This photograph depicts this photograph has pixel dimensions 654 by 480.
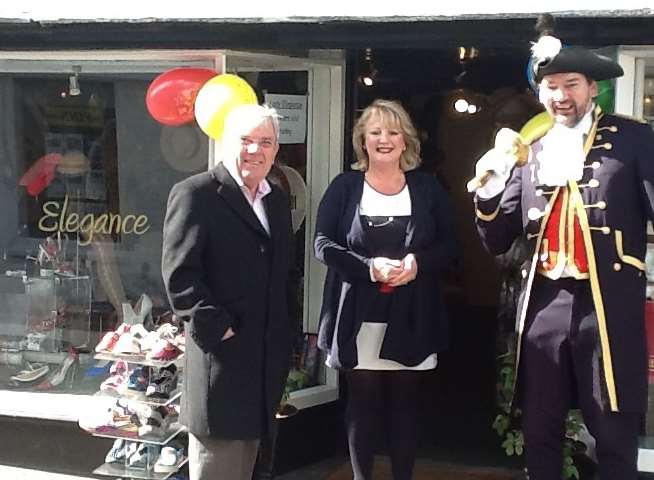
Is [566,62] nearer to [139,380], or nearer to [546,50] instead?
[546,50]

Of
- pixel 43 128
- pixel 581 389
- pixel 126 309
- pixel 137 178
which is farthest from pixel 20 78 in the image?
pixel 581 389

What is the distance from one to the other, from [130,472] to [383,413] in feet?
4.01

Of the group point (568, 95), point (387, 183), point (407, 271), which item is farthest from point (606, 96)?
point (407, 271)

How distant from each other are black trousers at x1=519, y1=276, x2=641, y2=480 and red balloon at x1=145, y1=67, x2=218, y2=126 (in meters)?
1.84

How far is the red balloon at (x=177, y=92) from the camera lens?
15.1 ft

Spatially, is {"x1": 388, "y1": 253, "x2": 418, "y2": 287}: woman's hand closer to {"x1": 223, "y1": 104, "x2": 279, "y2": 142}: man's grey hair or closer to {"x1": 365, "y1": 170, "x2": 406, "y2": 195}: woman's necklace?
{"x1": 365, "y1": 170, "x2": 406, "y2": 195}: woman's necklace

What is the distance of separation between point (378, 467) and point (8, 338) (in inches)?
82.1

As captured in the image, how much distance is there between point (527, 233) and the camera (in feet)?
12.2

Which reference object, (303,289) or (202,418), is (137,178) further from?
(202,418)

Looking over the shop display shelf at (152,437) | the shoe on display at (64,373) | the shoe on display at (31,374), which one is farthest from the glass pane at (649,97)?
the shoe on display at (31,374)

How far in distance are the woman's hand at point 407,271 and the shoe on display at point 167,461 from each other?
1.32 m

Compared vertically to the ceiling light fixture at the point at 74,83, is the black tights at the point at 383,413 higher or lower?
lower

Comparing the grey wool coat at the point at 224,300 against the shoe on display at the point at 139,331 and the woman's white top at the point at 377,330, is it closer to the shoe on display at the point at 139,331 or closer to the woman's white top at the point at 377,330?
the woman's white top at the point at 377,330

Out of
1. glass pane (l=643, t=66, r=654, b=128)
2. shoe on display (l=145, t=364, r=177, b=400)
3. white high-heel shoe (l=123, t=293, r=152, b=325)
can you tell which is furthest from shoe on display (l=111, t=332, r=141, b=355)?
glass pane (l=643, t=66, r=654, b=128)
